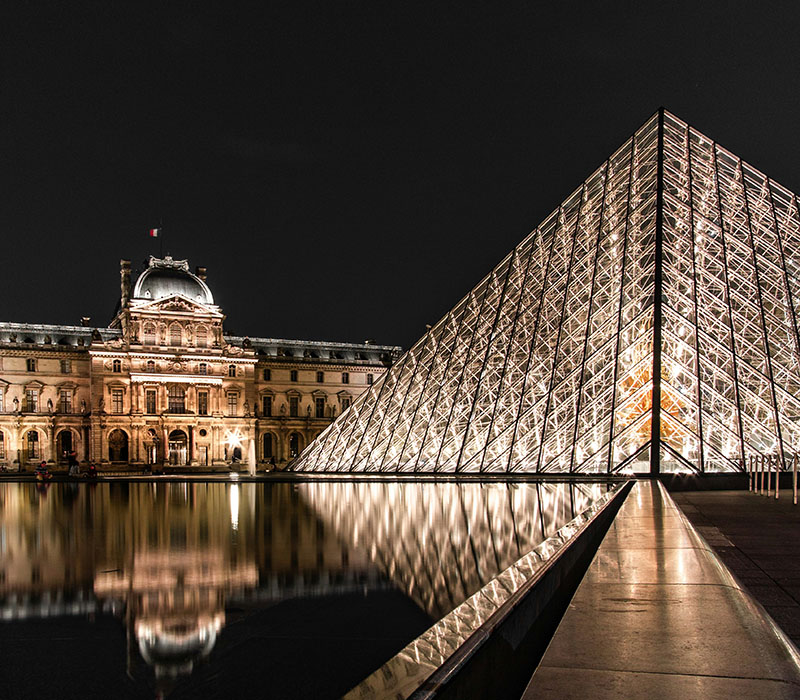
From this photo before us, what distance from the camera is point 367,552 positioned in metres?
9.48

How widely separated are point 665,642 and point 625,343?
21252 mm

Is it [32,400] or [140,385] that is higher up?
[140,385]

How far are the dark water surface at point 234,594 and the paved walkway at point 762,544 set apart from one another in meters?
1.91

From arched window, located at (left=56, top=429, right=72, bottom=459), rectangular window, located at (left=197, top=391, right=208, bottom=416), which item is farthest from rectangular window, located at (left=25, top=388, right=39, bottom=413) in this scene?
rectangular window, located at (left=197, top=391, right=208, bottom=416)

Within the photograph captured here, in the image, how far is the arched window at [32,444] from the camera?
63969 mm

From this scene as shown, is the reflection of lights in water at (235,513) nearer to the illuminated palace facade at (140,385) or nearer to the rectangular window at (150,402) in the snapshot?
the illuminated palace facade at (140,385)

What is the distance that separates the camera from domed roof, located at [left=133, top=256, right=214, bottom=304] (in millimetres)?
67875

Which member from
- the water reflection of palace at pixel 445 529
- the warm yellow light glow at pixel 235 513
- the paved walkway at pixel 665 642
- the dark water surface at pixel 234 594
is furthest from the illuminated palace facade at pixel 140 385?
the paved walkway at pixel 665 642

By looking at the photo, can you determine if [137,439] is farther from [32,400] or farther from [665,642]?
[665,642]

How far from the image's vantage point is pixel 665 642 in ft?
10.9

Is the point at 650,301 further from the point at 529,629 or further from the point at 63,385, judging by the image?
the point at 63,385

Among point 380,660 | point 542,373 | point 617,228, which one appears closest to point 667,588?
point 380,660

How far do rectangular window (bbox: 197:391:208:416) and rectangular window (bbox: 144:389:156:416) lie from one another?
347 centimetres

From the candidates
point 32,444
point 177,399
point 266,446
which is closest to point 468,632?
point 177,399
